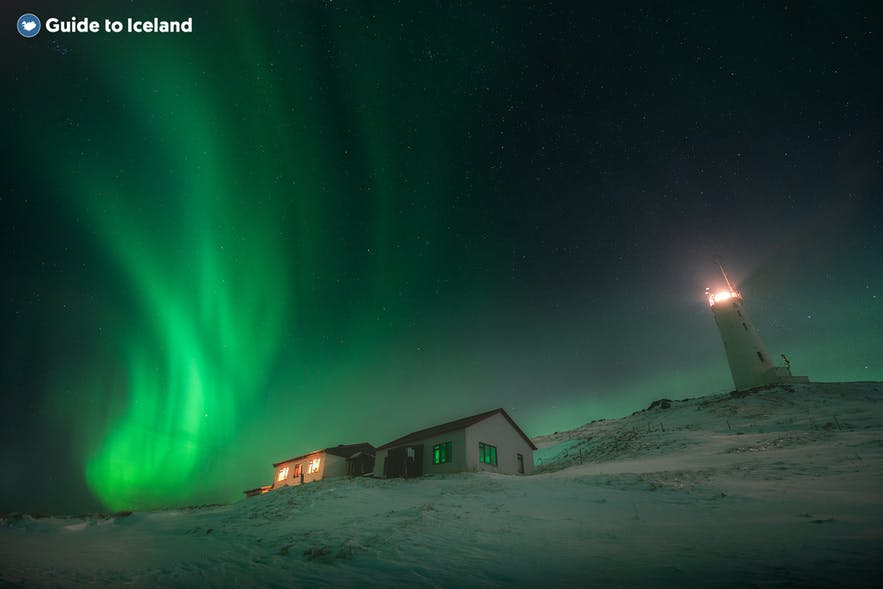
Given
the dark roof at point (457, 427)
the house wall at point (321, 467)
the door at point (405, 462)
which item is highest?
the dark roof at point (457, 427)

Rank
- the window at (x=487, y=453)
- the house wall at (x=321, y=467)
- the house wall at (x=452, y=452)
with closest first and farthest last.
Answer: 1. the house wall at (x=452, y=452)
2. the window at (x=487, y=453)
3. the house wall at (x=321, y=467)

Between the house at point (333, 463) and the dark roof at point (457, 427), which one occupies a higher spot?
the dark roof at point (457, 427)

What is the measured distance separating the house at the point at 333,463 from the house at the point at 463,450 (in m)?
9.01

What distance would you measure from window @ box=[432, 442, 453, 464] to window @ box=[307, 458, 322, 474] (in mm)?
18345

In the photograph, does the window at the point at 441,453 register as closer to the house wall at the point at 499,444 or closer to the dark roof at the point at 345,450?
the house wall at the point at 499,444

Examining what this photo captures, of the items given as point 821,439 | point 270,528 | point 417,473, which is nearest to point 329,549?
point 270,528

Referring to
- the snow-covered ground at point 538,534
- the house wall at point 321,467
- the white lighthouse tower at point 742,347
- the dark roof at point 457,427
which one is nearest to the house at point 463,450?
the dark roof at point 457,427

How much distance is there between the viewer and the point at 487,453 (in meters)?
30.3

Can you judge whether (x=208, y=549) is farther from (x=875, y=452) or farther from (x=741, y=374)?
(x=741, y=374)

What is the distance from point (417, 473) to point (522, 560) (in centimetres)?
2471

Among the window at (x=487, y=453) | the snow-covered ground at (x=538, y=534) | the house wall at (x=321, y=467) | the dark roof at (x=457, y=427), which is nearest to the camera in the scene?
the snow-covered ground at (x=538, y=534)

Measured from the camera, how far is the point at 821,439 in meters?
21.3

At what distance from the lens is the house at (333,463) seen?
41219 millimetres

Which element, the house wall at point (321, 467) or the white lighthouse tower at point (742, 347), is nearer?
the house wall at point (321, 467)
